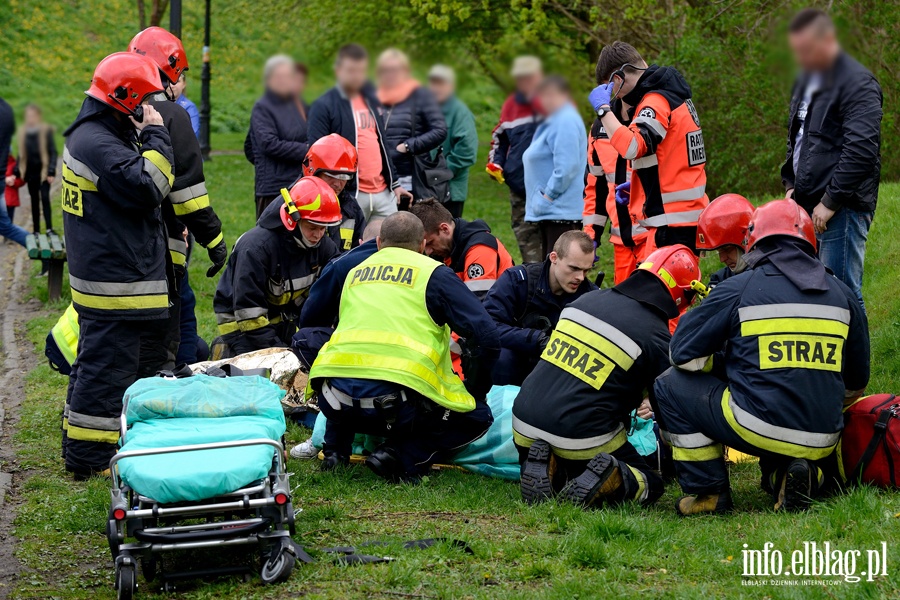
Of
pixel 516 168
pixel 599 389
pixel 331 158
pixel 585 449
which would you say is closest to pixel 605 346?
pixel 599 389

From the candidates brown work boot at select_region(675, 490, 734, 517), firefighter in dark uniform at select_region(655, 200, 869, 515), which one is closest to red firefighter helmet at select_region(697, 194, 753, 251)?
firefighter in dark uniform at select_region(655, 200, 869, 515)

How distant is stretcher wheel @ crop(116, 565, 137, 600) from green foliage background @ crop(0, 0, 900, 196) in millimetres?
2445

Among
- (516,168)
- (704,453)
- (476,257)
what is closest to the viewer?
(704,453)

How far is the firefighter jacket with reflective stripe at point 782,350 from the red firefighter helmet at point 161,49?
3.91 metres

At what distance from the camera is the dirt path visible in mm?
5090

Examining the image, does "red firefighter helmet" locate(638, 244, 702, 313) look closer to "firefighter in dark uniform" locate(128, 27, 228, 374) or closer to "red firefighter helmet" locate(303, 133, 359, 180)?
"firefighter in dark uniform" locate(128, 27, 228, 374)

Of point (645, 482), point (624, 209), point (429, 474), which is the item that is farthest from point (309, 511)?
point (624, 209)

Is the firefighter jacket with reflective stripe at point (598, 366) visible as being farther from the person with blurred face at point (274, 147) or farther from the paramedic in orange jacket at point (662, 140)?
the person with blurred face at point (274, 147)

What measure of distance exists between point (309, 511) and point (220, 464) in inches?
41.5

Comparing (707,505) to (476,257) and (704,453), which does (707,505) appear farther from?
(476,257)

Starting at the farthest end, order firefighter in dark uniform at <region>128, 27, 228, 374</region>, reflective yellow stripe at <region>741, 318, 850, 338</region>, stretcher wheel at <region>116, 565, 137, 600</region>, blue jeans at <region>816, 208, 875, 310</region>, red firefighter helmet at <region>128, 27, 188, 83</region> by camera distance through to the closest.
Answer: red firefighter helmet at <region>128, 27, 188, 83</region> → firefighter in dark uniform at <region>128, 27, 228, 374</region> → blue jeans at <region>816, 208, 875, 310</region> → reflective yellow stripe at <region>741, 318, 850, 338</region> → stretcher wheel at <region>116, 565, 137, 600</region>

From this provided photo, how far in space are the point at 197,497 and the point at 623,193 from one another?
4258 millimetres

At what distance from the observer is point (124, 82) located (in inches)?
233

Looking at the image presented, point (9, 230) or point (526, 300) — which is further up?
point (526, 300)
